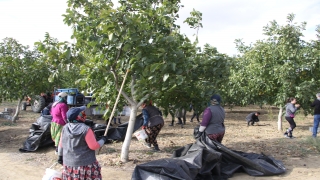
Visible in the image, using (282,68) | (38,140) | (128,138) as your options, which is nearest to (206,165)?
(128,138)

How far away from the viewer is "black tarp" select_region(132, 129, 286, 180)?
4543 mm

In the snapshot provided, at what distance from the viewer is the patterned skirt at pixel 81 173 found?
3.62 metres

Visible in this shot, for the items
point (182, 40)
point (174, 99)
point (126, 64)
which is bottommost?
point (174, 99)

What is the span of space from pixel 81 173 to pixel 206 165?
2.35m

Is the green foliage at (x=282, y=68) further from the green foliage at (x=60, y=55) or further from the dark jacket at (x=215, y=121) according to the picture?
the green foliage at (x=60, y=55)

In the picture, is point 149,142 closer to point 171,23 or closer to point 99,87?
point 99,87

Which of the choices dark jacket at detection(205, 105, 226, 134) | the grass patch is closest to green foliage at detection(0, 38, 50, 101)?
→ dark jacket at detection(205, 105, 226, 134)

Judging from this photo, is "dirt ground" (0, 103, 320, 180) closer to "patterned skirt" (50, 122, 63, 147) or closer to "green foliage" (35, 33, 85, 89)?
"patterned skirt" (50, 122, 63, 147)

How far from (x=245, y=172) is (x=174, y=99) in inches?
84.9

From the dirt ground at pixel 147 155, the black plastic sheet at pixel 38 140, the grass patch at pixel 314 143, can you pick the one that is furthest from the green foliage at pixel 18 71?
the grass patch at pixel 314 143

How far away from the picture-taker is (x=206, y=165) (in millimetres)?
5129

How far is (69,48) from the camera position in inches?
191

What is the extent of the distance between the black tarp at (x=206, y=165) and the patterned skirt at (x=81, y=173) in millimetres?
1000

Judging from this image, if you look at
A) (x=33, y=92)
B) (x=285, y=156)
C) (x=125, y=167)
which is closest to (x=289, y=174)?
(x=285, y=156)
